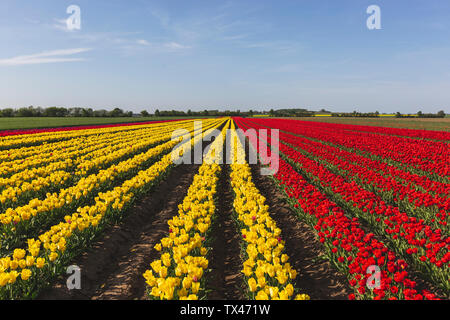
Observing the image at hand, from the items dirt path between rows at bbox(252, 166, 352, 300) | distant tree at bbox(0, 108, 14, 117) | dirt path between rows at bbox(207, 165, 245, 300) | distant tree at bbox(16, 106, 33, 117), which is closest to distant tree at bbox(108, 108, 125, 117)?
distant tree at bbox(16, 106, 33, 117)

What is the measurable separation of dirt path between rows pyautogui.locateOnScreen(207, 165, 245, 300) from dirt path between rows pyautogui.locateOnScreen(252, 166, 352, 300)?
1.12 meters

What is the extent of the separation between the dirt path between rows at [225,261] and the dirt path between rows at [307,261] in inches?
43.9

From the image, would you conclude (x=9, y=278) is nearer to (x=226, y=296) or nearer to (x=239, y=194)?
(x=226, y=296)

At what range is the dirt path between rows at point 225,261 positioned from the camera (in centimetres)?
424

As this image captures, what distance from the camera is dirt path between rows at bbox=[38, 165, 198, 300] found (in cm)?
423

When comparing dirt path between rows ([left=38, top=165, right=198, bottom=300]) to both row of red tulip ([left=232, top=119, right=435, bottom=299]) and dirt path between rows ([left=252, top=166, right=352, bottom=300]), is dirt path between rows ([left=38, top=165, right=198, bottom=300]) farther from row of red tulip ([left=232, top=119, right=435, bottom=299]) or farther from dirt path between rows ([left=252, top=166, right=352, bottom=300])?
row of red tulip ([left=232, top=119, right=435, bottom=299])

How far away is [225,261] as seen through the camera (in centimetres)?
517

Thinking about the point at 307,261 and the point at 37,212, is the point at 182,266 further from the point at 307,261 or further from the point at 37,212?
the point at 37,212

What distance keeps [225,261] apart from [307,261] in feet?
5.63

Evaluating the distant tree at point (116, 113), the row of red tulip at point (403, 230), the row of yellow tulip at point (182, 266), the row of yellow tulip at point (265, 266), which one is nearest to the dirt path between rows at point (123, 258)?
the row of yellow tulip at point (182, 266)

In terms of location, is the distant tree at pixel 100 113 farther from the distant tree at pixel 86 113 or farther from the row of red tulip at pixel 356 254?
the row of red tulip at pixel 356 254

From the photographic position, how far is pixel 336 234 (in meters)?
4.70

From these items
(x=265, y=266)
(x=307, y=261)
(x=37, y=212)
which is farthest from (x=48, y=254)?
(x=307, y=261)
